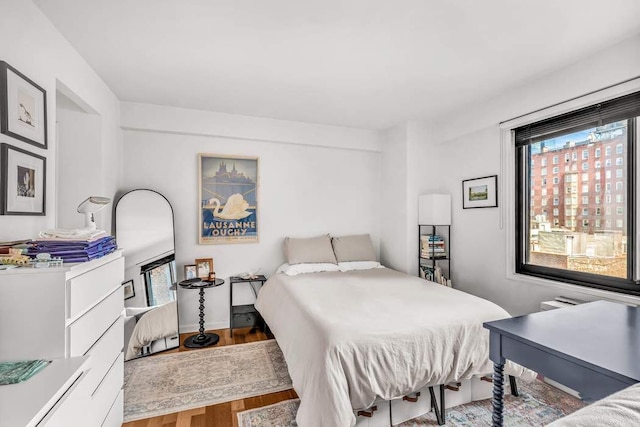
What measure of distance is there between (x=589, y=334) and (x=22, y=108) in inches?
115

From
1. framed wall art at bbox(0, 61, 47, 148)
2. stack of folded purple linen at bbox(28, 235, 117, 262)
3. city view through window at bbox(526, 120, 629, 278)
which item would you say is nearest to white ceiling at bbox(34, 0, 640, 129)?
framed wall art at bbox(0, 61, 47, 148)

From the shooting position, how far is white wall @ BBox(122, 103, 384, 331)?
348 centimetres

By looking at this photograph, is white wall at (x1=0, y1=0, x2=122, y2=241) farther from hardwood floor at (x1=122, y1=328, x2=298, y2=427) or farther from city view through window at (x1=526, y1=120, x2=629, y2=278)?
city view through window at (x1=526, y1=120, x2=629, y2=278)

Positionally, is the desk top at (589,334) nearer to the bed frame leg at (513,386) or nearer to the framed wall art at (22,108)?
the bed frame leg at (513,386)

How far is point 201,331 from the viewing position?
328cm

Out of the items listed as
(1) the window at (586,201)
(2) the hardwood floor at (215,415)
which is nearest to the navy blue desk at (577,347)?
(1) the window at (586,201)

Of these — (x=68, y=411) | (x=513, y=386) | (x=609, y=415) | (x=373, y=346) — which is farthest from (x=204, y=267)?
(x=609, y=415)

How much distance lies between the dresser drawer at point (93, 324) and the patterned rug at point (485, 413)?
3.40 feet

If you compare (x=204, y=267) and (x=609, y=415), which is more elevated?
(x=609, y=415)

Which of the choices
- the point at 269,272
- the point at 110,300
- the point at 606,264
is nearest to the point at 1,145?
the point at 110,300

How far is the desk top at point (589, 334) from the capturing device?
1117 mm

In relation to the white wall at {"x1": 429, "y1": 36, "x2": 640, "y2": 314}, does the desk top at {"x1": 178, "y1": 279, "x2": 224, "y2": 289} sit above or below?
below

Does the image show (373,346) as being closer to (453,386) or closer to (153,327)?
(453,386)

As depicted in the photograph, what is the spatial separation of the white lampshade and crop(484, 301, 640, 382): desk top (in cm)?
202
